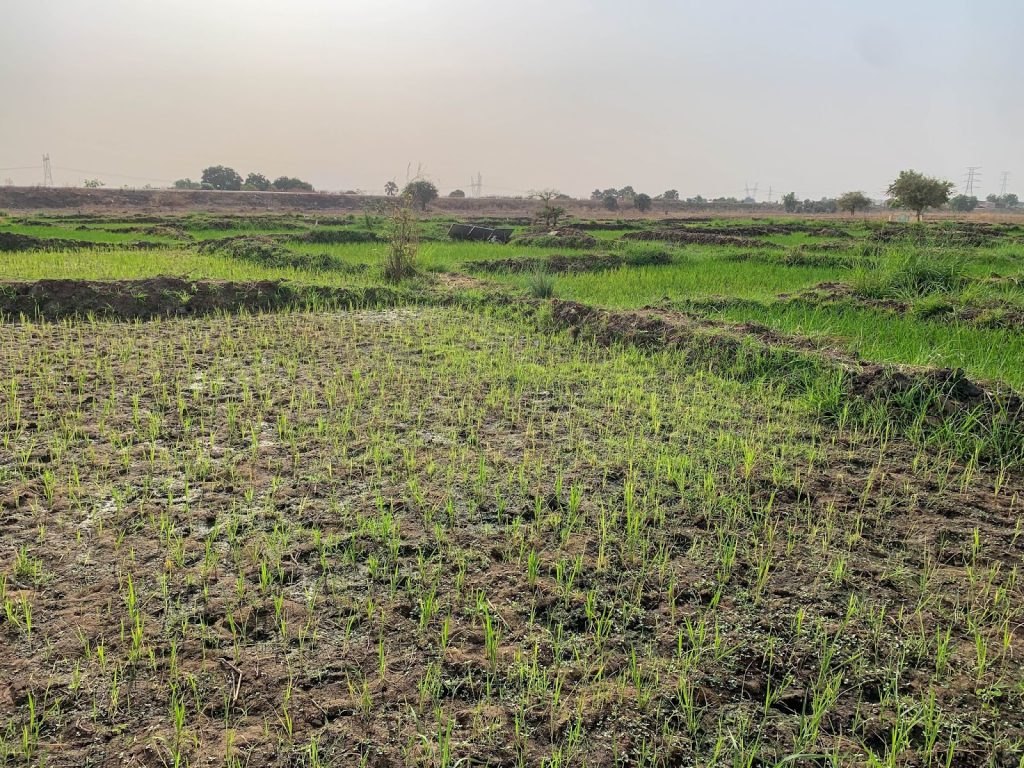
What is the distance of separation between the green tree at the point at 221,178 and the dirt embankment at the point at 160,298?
84198 millimetres

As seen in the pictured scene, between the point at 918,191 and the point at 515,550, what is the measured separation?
43.2 m

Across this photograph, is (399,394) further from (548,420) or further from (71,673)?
(71,673)

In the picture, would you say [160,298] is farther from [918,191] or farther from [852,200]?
[852,200]

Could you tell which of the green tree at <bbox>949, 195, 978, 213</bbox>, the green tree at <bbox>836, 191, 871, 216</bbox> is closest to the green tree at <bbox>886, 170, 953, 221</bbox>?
the green tree at <bbox>836, 191, 871, 216</bbox>

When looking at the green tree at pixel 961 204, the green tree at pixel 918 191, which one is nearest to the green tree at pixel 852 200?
the green tree at pixel 918 191

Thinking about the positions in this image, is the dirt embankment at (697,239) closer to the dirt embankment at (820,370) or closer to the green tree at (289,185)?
the dirt embankment at (820,370)

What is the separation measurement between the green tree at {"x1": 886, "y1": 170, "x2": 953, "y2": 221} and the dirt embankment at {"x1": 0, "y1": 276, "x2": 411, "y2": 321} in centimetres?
3769

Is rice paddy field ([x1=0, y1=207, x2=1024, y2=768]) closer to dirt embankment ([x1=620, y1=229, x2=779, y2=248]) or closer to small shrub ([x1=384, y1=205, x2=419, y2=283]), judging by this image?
small shrub ([x1=384, y1=205, x2=419, y2=283])

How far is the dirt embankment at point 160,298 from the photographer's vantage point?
7.77m

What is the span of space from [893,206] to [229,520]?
45249 mm

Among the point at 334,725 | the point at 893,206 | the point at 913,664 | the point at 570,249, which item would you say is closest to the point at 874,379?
the point at 913,664

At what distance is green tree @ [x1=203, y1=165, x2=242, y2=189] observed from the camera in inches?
3275

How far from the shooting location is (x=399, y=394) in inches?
202

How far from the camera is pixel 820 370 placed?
17.4ft
